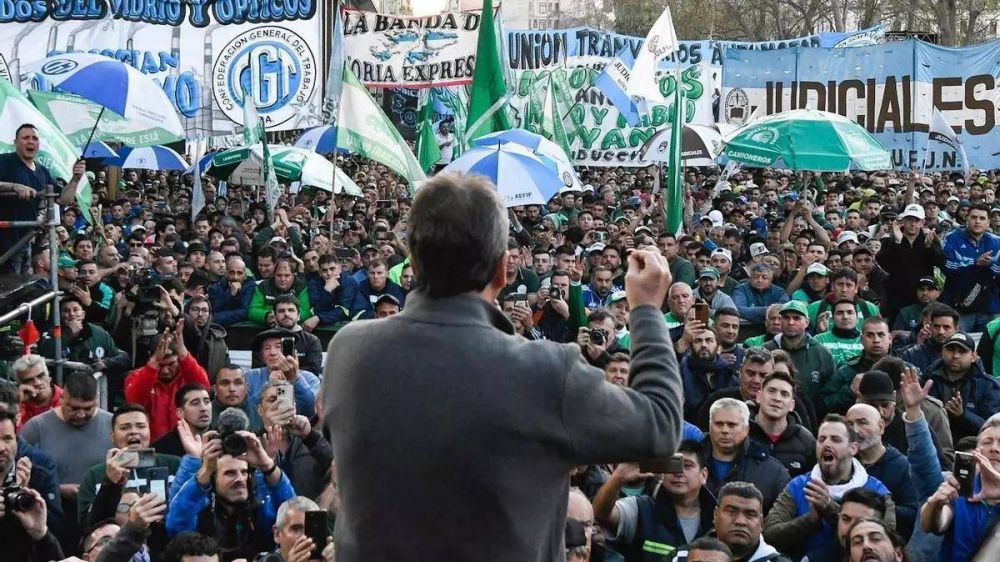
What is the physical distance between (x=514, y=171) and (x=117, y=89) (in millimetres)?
3895

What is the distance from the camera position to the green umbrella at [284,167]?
670 inches

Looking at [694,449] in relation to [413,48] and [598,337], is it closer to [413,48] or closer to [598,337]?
[598,337]

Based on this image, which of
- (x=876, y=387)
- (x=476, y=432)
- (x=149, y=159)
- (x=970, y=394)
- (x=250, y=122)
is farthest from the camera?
(x=149, y=159)

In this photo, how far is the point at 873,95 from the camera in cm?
2084

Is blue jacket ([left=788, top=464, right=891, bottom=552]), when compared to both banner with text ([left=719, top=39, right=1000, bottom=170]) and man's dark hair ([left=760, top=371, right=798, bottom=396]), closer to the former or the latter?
man's dark hair ([left=760, top=371, right=798, bottom=396])

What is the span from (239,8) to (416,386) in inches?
636

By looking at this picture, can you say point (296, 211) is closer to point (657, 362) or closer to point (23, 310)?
point (23, 310)

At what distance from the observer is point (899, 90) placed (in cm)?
2067

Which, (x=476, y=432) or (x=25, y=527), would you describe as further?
(x=25, y=527)

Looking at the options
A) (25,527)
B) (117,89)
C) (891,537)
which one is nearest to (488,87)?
(117,89)

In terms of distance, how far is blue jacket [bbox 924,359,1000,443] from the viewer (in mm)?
8133

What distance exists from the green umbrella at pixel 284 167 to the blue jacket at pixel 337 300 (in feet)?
15.9

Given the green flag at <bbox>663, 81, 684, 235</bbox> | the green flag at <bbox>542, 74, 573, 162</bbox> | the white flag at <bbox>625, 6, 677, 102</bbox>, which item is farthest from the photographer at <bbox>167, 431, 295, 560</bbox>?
the green flag at <bbox>542, 74, 573, 162</bbox>

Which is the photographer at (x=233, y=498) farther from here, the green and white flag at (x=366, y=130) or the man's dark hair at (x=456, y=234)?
the green and white flag at (x=366, y=130)
